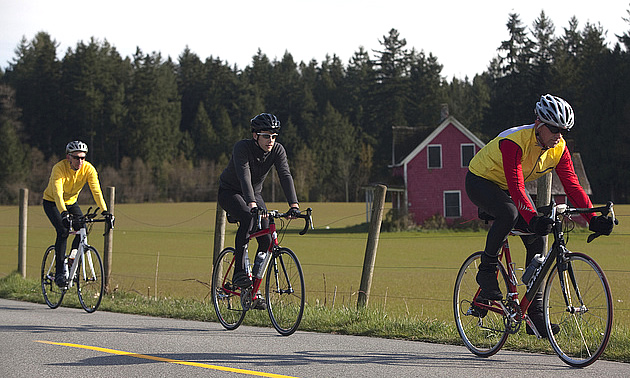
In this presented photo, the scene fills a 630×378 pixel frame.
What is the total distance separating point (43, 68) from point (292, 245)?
88.1m

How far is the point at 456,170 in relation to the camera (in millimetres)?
51219

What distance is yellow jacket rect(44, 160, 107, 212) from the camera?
10767 millimetres

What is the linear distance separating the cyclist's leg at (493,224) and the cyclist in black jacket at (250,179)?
2000 mm

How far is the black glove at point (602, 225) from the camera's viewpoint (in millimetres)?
5871

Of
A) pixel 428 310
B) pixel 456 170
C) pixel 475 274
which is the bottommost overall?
pixel 428 310

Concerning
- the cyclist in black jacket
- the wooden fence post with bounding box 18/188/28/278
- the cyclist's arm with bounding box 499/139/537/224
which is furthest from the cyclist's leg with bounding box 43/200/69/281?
the cyclist's arm with bounding box 499/139/537/224

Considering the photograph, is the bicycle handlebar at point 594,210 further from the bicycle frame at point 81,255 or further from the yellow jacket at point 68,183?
the bicycle frame at point 81,255

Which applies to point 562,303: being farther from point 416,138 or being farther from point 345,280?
point 416,138

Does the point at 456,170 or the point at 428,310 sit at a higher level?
the point at 456,170

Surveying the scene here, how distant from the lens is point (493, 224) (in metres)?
6.58

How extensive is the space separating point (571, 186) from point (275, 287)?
3.15 metres

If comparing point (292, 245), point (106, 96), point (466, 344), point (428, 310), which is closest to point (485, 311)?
point (466, 344)

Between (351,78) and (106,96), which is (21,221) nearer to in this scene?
(106,96)

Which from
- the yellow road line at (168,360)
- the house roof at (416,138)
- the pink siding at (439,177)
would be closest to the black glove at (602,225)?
the yellow road line at (168,360)
